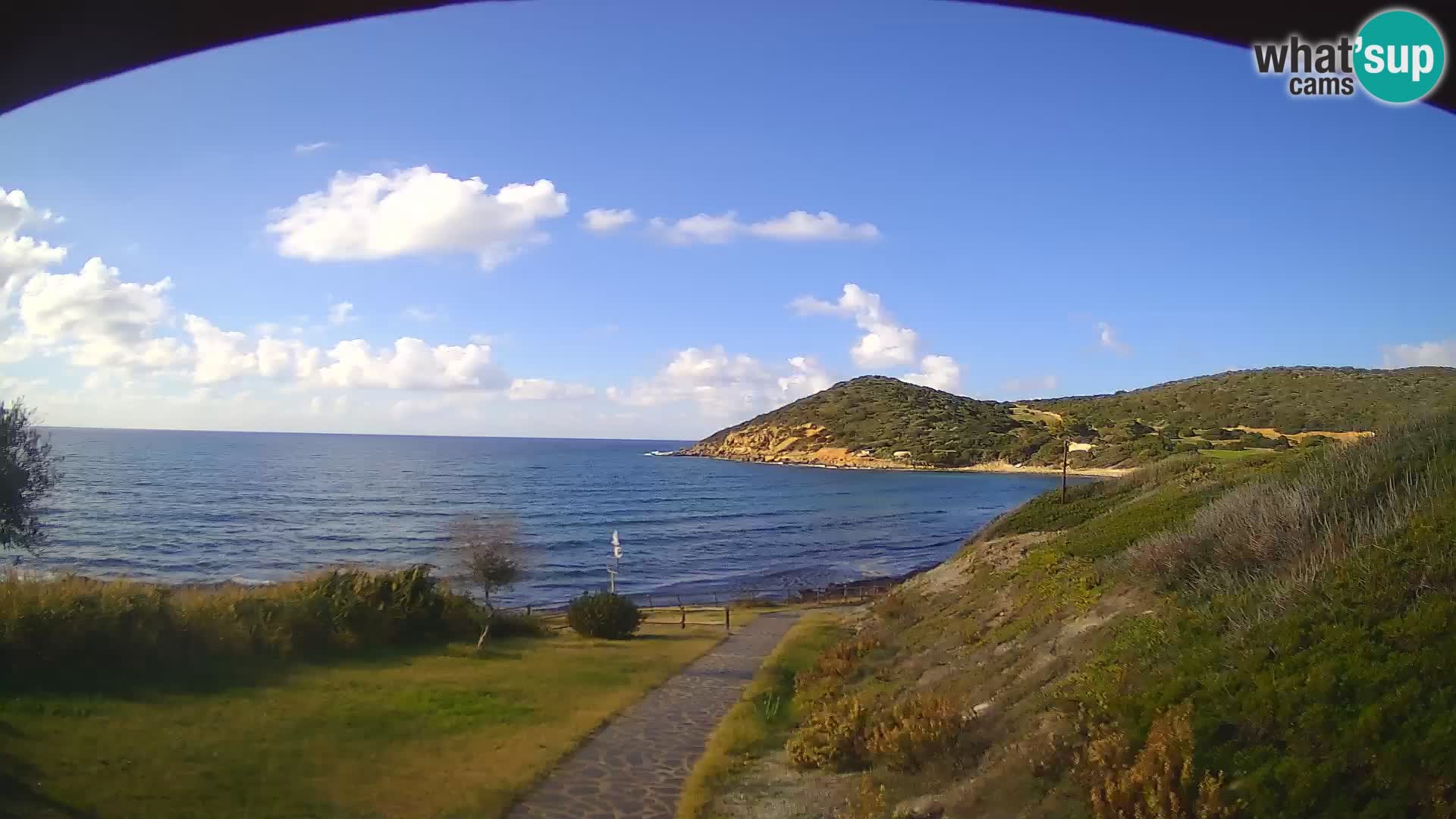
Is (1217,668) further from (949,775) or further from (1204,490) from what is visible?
(1204,490)

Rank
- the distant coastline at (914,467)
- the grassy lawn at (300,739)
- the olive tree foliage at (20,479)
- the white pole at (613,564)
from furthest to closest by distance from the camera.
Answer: the distant coastline at (914,467), the white pole at (613,564), the olive tree foliage at (20,479), the grassy lawn at (300,739)

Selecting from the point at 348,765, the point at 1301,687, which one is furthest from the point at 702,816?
the point at 1301,687

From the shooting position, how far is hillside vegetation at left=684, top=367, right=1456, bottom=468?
Result: 202ft

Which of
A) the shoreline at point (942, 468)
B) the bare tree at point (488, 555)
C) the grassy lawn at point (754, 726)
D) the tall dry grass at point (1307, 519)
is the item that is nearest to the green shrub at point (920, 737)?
the grassy lawn at point (754, 726)

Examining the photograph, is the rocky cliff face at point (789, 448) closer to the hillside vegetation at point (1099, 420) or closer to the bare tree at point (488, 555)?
the hillside vegetation at point (1099, 420)

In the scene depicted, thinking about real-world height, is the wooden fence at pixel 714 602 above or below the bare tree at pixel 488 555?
below

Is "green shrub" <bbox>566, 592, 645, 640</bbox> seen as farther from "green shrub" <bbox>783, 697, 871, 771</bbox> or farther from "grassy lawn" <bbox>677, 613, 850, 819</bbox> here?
"green shrub" <bbox>783, 697, 871, 771</bbox>

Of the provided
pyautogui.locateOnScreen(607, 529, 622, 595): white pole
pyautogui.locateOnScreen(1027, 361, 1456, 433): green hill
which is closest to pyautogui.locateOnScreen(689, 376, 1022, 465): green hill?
pyautogui.locateOnScreen(1027, 361, 1456, 433): green hill

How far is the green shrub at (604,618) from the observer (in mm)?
23484

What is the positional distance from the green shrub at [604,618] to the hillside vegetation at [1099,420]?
16.9 m

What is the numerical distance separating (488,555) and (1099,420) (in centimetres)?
9754

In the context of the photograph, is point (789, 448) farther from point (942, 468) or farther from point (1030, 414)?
point (1030, 414)

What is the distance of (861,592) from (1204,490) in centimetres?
2410

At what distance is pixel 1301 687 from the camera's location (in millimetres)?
5695
